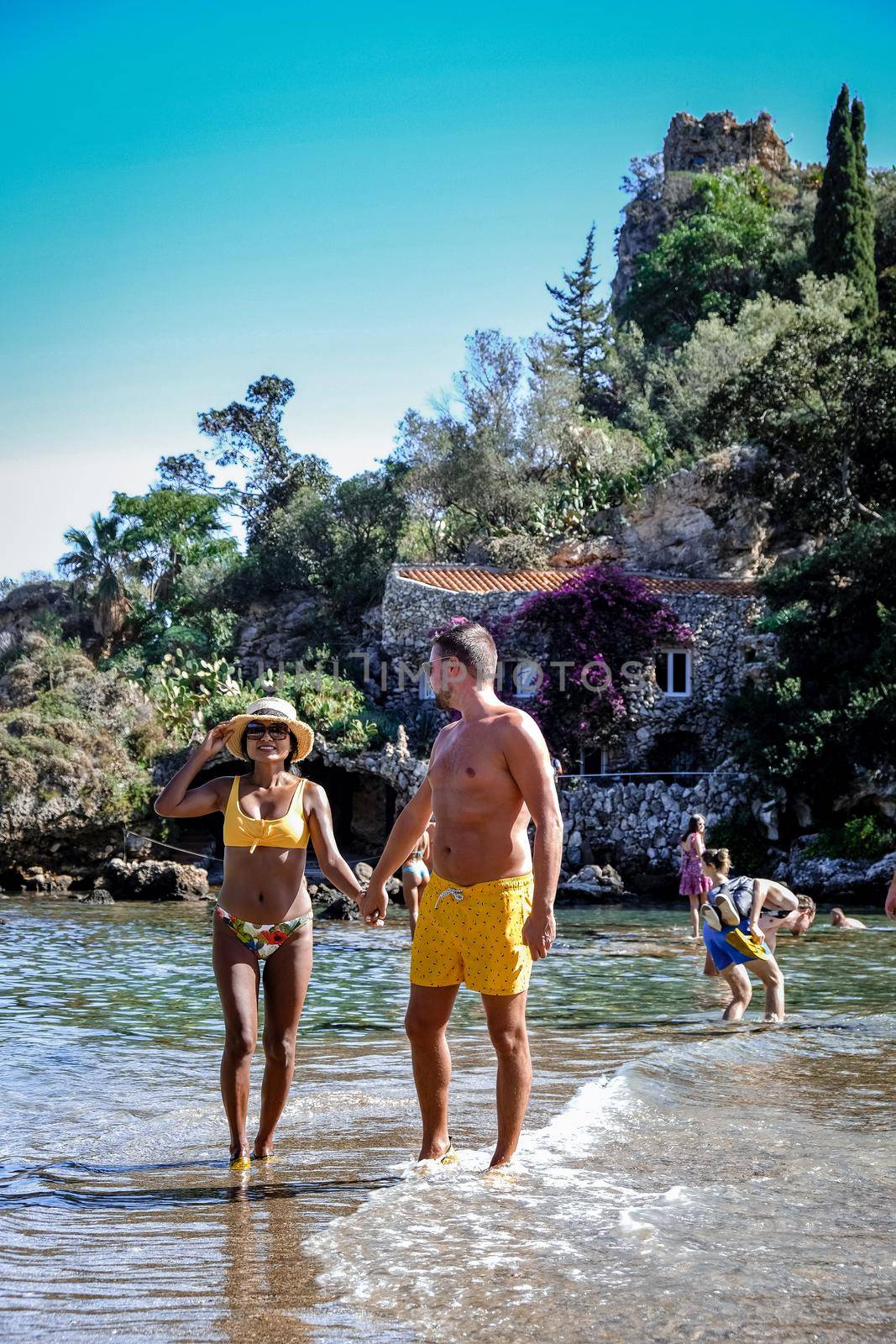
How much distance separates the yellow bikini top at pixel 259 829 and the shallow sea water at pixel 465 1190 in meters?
1.38

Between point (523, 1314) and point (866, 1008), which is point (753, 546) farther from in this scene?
point (523, 1314)

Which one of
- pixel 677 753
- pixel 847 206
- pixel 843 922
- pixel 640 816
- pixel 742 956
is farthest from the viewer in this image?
pixel 847 206

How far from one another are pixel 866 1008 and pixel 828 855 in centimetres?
1489

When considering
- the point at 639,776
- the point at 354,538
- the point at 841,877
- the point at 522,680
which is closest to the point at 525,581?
the point at 522,680

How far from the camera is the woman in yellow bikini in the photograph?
5289mm

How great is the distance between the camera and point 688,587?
34688 mm

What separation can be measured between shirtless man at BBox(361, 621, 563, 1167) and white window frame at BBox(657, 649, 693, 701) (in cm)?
2731

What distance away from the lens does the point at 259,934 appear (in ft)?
17.6

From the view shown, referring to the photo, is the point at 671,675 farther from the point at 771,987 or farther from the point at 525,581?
the point at 771,987

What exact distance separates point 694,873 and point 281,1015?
14.8 meters

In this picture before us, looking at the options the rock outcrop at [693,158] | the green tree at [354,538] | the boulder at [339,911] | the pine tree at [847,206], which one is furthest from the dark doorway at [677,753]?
the rock outcrop at [693,158]

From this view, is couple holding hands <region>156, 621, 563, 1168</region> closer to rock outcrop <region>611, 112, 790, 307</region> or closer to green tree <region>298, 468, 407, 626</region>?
green tree <region>298, 468, 407, 626</region>

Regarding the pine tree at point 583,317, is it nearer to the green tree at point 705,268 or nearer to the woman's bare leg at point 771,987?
the green tree at point 705,268

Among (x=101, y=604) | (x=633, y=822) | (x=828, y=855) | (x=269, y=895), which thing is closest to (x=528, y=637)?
(x=633, y=822)
